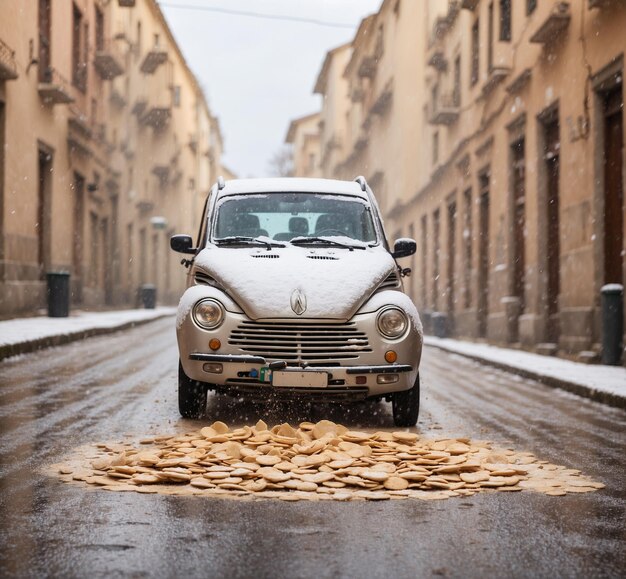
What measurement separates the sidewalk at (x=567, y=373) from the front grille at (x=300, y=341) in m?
3.34

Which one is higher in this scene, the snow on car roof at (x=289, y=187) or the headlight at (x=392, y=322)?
the snow on car roof at (x=289, y=187)

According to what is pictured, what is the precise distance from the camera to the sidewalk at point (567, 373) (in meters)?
9.71

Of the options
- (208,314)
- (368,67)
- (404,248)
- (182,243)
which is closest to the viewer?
(208,314)

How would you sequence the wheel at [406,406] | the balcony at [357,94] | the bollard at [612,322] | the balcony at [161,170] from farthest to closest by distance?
the balcony at [357,94] < the balcony at [161,170] < the bollard at [612,322] < the wheel at [406,406]

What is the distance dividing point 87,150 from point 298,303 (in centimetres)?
2194

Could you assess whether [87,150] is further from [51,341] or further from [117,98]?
[51,341]

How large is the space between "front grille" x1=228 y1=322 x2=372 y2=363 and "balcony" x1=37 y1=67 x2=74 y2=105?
16396 millimetres

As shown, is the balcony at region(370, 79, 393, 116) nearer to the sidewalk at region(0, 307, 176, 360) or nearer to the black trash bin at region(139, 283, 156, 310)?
the black trash bin at region(139, 283, 156, 310)

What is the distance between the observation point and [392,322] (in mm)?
7168

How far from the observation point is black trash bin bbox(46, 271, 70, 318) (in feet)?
69.5

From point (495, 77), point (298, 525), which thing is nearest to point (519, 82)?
point (495, 77)

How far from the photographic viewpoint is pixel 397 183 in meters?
38.4

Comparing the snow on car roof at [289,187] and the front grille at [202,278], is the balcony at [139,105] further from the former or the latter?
the front grille at [202,278]

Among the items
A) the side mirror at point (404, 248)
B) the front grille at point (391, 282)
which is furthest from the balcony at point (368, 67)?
the front grille at point (391, 282)
